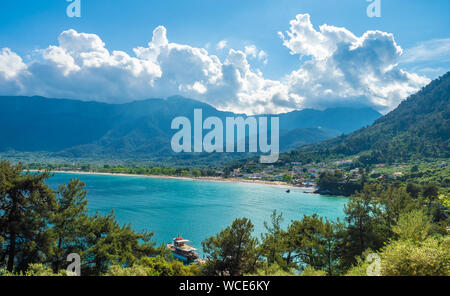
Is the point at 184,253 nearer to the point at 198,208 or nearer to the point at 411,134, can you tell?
the point at 198,208

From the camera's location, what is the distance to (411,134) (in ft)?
430

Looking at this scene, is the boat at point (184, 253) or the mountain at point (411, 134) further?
the mountain at point (411, 134)

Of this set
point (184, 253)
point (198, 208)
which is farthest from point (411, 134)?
point (184, 253)

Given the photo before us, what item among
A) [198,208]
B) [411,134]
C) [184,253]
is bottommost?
[198,208]

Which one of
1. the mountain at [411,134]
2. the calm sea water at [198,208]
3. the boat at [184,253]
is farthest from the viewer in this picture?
the mountain at [411,134]

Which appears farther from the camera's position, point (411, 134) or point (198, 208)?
point (411, 134)

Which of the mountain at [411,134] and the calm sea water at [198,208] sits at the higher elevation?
the mountain at [411,134]

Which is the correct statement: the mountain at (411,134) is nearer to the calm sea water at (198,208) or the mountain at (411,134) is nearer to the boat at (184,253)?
the calm sea water at (198,208)

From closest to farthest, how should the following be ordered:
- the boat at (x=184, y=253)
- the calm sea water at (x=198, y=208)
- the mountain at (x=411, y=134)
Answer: the boat at (x=184, y=253)
the calm sea water at (x=198, y=208)
the mountain at (x=411, y=134)

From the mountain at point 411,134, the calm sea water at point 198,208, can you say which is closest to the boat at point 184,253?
the calm sea water at point 198,208

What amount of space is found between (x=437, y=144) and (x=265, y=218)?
9780 cm

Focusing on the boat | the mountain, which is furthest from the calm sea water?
the mountain

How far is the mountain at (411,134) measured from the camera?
376 feet

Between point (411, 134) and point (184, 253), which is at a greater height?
point (411, 134)
